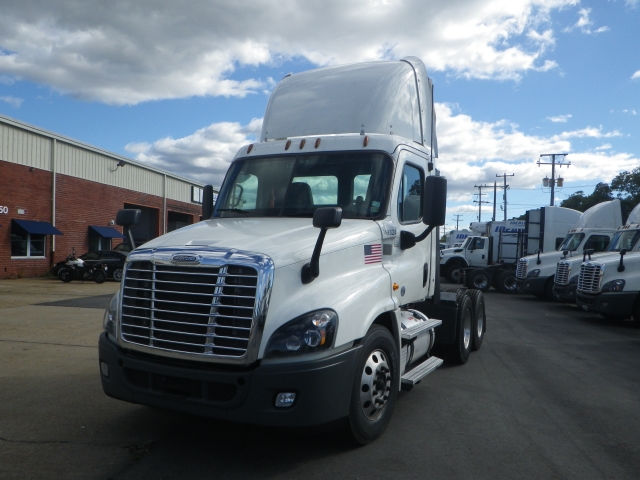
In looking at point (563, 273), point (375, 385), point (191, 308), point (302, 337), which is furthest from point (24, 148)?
point (302, 337)

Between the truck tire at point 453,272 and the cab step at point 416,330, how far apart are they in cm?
1943

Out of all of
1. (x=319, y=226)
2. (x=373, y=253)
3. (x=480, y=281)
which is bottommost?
(x=480, y=281)

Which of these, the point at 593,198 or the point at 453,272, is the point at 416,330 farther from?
the point at 593,198

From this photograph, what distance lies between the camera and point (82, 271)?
77.2ft

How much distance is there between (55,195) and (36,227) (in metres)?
2.25

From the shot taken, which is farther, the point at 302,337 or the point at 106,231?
the point at 106,231

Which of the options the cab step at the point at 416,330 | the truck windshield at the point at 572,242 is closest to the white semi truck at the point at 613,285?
the truck windshield at the point at 572,242

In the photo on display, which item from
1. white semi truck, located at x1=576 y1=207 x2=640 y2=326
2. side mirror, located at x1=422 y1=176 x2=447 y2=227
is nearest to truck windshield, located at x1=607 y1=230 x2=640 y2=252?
white semi truck, located at x1=576 y1=207 x2=640 y2=326

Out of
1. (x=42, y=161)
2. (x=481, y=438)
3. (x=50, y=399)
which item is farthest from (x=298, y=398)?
(x=42, y=161)

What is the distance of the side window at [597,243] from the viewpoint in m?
18.6

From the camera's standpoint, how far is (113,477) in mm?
3951

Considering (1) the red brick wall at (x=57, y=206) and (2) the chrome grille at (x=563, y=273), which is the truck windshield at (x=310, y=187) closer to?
(2) the chrome grille at (x=563, y=273)

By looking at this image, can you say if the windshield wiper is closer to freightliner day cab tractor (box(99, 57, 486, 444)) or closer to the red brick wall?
freightliner day cab tractor (box(99, 57, 486, 444))

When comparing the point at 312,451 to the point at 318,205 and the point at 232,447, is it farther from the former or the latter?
the point at 318,205
